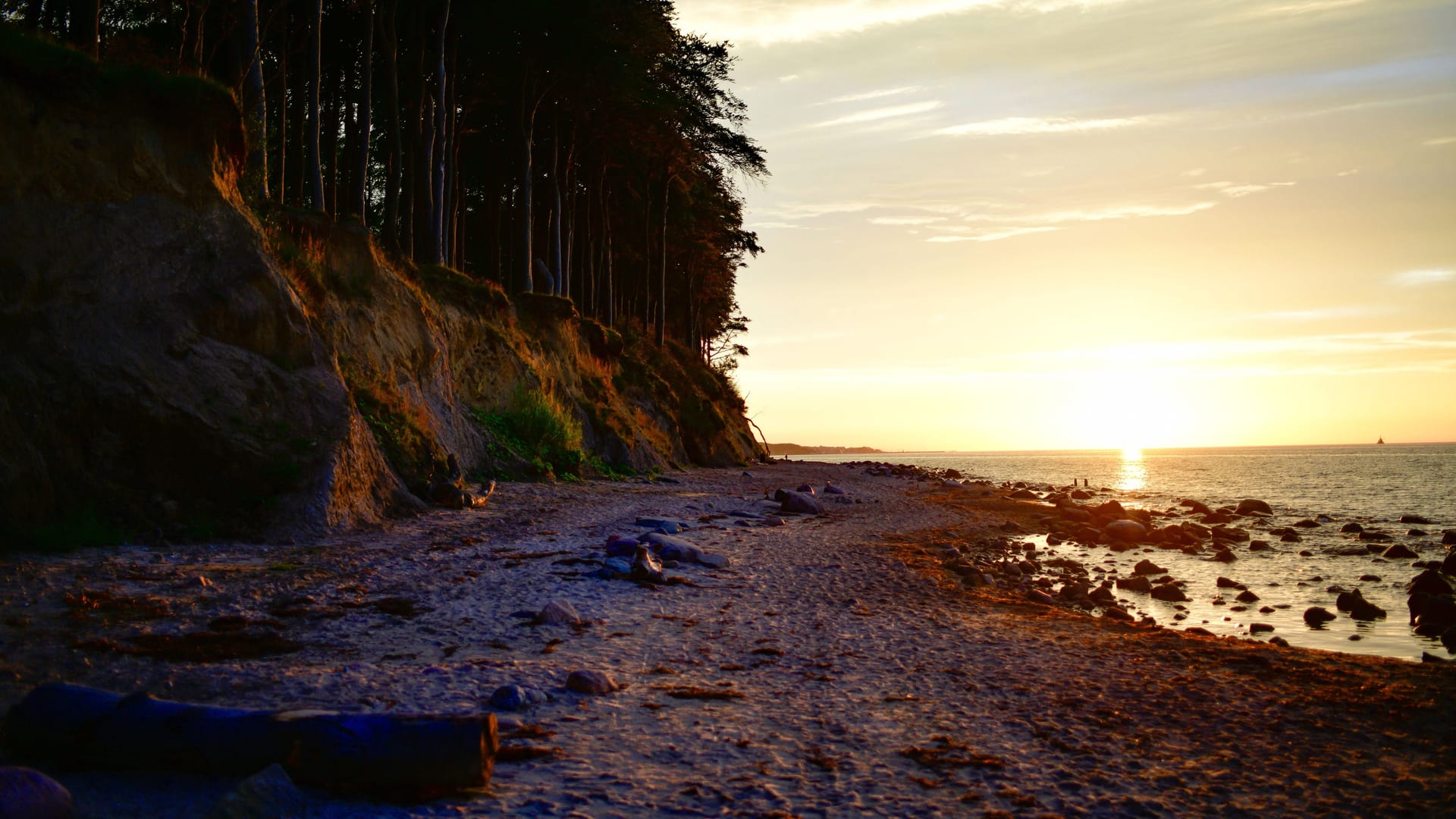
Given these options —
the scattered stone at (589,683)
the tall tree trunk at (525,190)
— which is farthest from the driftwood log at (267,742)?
the tall tree trunk at (525,190)

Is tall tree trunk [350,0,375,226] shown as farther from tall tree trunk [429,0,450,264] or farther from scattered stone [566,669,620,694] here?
scattered stone [566,669,620,694]

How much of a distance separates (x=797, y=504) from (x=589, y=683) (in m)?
12.6

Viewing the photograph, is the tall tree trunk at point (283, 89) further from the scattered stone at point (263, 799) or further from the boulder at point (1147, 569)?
the scattered stone at point (263, 799)

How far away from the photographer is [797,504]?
17188 mm

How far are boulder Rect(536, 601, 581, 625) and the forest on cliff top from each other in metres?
8.08

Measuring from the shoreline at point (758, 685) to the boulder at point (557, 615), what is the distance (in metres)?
0.13

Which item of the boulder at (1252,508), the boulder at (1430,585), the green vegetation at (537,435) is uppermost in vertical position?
the green vegetation at (537,435)

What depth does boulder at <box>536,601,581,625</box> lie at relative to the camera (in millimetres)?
6387

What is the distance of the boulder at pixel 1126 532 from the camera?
56.6 ft

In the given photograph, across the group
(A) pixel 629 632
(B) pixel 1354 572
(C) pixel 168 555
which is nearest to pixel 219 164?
(C) pixel 168 555

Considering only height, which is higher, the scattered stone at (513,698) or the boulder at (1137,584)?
the scattered stone at (513,698)

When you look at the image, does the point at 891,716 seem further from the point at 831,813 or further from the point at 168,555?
the point at 168,555

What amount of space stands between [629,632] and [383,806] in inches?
122

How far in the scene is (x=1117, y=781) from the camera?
3928 millimetres
